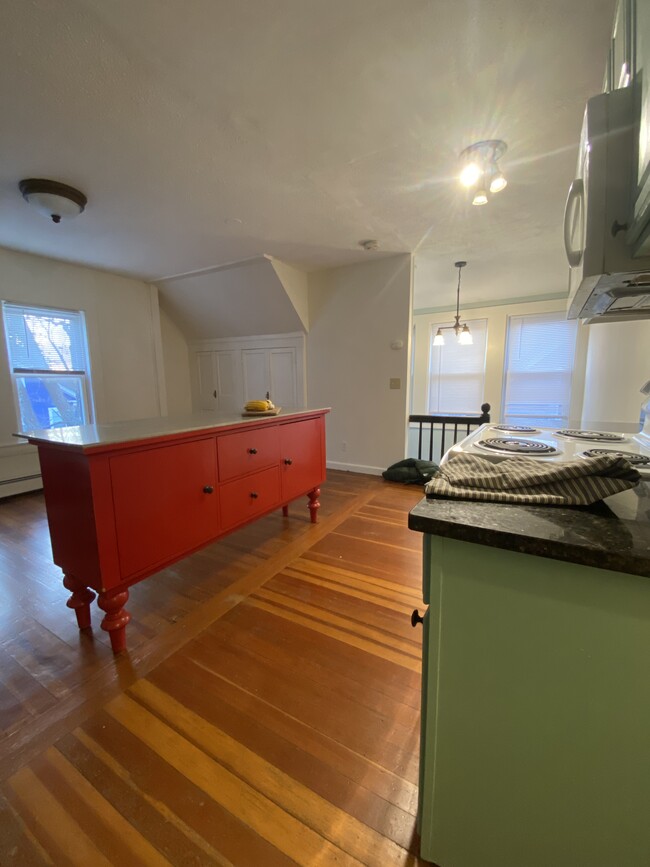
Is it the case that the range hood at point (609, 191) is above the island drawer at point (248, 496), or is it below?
above

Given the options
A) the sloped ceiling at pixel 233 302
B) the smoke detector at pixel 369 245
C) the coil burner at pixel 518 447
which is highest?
the smoke detector at pixel 369 245

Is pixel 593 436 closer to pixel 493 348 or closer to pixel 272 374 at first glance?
pixel 272 374

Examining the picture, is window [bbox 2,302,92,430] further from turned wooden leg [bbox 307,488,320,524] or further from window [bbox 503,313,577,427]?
window [bbox 503,313,577,427]

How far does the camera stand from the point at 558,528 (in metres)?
0.61

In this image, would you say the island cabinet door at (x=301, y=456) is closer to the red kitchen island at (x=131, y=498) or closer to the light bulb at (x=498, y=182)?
the red kitchen island at (x=131, y=498)

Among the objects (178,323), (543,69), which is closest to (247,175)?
(543,69)

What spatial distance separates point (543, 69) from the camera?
4.71ft

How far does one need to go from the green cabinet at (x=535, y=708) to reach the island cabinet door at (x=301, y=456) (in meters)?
1.74

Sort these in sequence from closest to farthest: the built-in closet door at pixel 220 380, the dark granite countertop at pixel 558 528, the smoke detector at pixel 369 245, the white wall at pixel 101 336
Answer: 1. the dark granite countertop at pixel 558 528
2. the smoke detector at pixel 369 245
3. the white wall at pixel 101 336
4. the built-in closet door at pixel 220 380

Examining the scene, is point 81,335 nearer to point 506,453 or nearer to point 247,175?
point 247,175

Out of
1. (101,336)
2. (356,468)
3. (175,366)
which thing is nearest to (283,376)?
(356,468)

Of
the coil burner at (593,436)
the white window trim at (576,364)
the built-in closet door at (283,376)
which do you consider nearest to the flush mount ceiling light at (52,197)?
the built-in closet door at (283,376)

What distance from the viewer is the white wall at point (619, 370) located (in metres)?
1.94

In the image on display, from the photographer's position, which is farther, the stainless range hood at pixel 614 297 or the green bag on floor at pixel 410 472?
the green bag on floor at pixel 410 472
